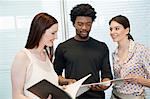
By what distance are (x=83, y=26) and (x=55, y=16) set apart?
93 centimetres

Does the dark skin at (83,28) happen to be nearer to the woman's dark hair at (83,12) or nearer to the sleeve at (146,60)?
the woman's dark hair at (83,12)

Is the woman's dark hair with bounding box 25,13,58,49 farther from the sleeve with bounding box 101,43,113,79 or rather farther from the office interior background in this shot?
the office interior background

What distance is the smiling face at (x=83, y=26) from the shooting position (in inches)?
75.1

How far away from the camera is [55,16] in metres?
2.76

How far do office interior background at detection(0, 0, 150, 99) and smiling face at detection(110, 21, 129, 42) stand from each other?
36.9 inches

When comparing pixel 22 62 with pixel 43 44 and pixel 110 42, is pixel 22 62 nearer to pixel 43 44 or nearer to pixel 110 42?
pixel 43 44

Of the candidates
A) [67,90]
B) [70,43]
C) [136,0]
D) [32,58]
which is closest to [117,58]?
[70,43]

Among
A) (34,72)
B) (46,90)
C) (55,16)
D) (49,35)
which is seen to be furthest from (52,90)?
(55,16)

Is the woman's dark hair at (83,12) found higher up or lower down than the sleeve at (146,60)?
higher up

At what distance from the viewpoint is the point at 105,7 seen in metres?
2.80

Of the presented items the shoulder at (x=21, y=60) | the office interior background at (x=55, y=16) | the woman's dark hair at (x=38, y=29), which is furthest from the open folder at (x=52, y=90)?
the office interior background at (x=55, y=16)

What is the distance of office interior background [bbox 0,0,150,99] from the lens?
2717 millimetres

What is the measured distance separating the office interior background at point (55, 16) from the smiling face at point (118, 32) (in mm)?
938

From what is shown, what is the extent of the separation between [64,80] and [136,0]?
1478 millimetres
